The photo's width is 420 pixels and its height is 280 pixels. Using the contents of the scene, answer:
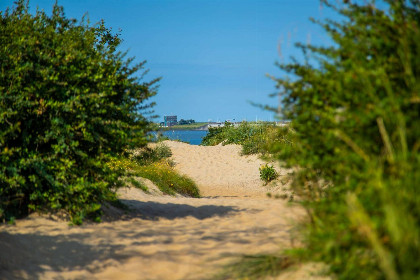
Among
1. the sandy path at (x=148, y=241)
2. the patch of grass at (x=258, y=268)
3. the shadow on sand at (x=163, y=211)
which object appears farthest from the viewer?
the shadow on sand at (x=163, y=211)

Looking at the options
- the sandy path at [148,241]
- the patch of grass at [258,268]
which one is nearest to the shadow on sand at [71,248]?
the sandy path at [148,241]

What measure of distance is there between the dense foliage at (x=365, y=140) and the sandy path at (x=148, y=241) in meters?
0.59

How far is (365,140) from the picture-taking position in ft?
13.1

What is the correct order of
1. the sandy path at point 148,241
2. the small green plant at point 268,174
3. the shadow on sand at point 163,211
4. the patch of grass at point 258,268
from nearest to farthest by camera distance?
1. the patch of grass at point 258,268
2. the sandy path at point 148,241
3. the shadow on sand at point 163,211
4. the small green plant at point 268,174

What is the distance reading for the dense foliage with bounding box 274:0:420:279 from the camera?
306 cm

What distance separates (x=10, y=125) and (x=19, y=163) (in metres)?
0.66

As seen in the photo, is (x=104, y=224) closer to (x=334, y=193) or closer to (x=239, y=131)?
(x=334, y=193)

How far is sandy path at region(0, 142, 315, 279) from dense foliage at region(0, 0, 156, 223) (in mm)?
544

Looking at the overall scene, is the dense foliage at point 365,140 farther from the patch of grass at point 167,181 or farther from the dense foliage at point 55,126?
the patch of grass at point 167,181

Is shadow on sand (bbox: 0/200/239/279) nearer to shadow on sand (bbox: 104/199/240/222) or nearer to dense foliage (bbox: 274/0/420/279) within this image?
shadow on sand (bbox: 104/199/240/222)

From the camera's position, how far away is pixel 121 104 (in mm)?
8453

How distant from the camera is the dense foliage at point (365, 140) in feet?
10.0

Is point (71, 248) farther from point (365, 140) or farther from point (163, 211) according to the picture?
point (365, 140)

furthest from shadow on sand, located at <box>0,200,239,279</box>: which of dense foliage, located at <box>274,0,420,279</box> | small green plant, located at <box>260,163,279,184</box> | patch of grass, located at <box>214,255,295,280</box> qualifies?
small green plant, located at <box>260,163,279,184</box>
